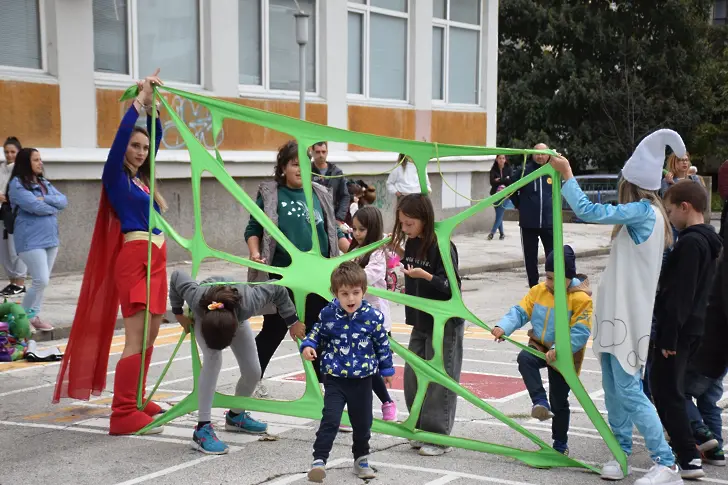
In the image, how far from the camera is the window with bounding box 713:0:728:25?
44.3 meters

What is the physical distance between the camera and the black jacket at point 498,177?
19891 millimetres

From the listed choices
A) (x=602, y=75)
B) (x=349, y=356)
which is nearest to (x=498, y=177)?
(x=349, y=356)

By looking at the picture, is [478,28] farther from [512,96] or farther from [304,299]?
[304,299]

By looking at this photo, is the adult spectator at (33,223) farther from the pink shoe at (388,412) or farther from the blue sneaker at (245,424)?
the pink shoe at (388,412)

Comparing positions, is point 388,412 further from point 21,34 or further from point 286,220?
point 21,34

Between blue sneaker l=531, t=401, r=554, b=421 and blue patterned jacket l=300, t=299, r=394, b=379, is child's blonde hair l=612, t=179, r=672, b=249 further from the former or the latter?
blue patterned jacket l=300, t=299, r=394, b=379

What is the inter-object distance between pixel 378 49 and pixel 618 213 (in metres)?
15.4

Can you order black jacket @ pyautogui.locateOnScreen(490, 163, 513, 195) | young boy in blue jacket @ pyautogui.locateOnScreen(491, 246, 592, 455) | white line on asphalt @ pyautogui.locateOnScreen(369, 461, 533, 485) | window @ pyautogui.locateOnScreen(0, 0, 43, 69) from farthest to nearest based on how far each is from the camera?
black jacket @ pyautogui.locateOnScreen(490, 163, 513, 195) → window @ pyautogui.locateOnScreen(0, 0, 43, 69) → young boy in blue jacket @ pyautogui.locateOnScreen(491, 246, 592, 455) → white line on asphalt @ pyautogui.locateOnScreen(369, 461, 533, 485)

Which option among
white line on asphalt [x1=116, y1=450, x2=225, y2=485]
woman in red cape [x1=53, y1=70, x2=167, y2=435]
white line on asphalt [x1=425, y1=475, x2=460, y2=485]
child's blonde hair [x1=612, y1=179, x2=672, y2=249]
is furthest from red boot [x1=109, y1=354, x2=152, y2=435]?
child's blonde hair [x1=612, y1=179, x2=672, y2=249]

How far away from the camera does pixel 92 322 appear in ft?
22.1

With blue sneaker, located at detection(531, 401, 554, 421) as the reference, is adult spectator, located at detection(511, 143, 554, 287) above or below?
above

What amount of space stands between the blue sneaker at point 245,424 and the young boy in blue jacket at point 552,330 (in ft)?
5.39

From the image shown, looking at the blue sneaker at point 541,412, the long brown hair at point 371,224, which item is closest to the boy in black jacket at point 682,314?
the blue sneaker at point 541,412

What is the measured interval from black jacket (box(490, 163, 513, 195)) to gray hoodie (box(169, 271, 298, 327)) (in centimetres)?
1370
